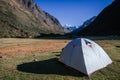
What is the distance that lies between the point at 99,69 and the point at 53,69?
358cm

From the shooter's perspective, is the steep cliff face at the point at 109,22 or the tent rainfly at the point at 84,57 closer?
the tent rainfly at the point at 84,57


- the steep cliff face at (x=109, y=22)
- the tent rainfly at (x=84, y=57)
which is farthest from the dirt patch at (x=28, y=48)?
the steep cliff face at (x=109, y=22)

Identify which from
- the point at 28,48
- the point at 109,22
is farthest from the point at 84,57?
the point at 109,22

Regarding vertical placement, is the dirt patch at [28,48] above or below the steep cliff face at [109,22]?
below

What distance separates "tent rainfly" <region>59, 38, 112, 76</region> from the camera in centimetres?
1662

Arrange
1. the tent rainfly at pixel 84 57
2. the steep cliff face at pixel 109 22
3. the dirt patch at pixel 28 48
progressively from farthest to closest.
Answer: the steep cliff face at pixel 109 22 → the dirt patch at pixel 28 48 → the tent rainfly at pixel 84 57

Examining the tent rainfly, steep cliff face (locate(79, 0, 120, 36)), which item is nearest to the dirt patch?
the tent rainfly

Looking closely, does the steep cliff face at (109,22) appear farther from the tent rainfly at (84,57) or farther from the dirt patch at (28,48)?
the tent rainfly at (84,57)

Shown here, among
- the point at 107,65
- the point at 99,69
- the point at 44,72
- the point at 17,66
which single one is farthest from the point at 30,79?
the point at 107,65

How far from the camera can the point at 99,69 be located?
1728 centimetres

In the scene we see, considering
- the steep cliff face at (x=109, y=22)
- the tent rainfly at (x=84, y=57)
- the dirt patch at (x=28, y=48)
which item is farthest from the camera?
the steep cliff face at (x=109, y=22)

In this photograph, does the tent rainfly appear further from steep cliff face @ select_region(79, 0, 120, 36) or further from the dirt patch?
steep cliff face @ select_region(79, 0, 120, 36)

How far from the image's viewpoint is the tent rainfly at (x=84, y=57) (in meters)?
16.6

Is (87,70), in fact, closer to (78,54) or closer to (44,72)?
(78,54)
